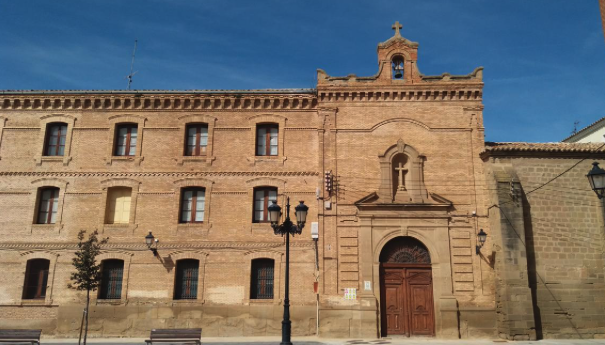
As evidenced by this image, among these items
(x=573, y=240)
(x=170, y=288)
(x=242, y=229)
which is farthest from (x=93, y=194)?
(x=573, y=240)

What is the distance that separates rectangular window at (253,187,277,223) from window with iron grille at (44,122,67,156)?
326 inches

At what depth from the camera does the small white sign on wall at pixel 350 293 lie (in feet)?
54.8

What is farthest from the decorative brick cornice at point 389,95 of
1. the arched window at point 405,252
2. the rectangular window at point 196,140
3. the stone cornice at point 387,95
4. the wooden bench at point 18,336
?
the wooden bench at point 18,336

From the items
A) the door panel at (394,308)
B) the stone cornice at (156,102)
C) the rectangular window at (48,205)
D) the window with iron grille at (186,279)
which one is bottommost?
the door panel at (394,308)

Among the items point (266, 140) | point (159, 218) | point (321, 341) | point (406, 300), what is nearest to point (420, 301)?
point (406, 300)

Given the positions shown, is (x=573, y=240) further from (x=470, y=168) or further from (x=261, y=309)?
(x=261, y=309)

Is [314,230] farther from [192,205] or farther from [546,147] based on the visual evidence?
[546,147]

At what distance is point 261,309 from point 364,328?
3.82 metres

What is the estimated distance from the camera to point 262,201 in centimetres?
1834

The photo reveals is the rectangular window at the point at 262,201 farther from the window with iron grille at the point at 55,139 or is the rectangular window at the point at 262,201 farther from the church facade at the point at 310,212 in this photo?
the window with iron grille at the point at 55,139

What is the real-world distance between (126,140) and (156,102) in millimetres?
1994

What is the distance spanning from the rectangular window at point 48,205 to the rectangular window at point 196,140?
18.1 ft

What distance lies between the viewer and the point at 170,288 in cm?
1742

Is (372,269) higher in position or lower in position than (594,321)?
higher
